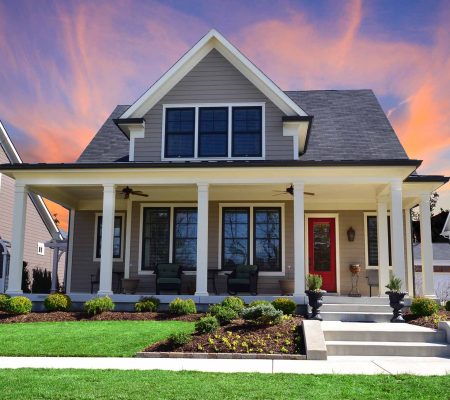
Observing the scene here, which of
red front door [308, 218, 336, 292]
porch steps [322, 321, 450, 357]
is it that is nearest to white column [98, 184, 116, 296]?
porch steps [322, 321, 450, 357]

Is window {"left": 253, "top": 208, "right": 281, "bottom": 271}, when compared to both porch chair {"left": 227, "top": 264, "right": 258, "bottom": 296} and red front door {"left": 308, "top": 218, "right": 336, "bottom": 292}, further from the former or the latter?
red front door {"left": 308, "top": 218, "right": 336, "bottom": 292}

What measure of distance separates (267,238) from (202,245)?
3261mm

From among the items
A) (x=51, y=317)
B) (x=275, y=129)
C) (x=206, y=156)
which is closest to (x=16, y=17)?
(x=206, y=156)

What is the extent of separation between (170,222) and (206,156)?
8.83 feet

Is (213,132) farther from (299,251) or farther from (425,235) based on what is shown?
(425,235)

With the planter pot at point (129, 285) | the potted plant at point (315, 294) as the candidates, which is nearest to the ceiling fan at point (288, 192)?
the potted plant at point (315, 294)

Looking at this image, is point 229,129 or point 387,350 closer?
point 387,350

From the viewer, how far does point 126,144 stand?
17469 millimetres

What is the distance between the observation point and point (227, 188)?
1559 cm

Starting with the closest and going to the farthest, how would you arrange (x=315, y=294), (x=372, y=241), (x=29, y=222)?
(x=315, y=294) < (x=372, y=241) < (x=29, y=222)

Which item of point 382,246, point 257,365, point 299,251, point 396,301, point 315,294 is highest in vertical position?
point 382,246

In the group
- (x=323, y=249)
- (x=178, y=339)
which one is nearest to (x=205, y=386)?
(x=178, y=339)

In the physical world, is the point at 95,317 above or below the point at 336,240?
below

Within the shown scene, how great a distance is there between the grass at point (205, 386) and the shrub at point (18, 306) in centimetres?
611
